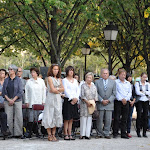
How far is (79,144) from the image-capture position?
11.2 metres

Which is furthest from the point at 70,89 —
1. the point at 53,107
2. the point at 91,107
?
the point at 91,107

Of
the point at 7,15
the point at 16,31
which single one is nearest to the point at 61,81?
the point at 7,15

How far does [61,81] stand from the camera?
1218 centimetres

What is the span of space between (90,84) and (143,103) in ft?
6.18

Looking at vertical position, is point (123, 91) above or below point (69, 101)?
above

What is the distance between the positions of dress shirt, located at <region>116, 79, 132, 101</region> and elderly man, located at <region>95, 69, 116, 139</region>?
151mm

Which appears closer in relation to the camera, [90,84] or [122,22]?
[90,84]

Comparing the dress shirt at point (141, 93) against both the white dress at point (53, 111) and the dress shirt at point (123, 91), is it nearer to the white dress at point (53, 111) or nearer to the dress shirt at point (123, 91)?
the dress shirt at point (123, 91)

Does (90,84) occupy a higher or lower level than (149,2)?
lower

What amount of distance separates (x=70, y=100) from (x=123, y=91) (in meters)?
1.73

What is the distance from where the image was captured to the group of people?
1203 centimetres

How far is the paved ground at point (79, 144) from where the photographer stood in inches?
414

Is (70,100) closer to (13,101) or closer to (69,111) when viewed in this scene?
(69,111)

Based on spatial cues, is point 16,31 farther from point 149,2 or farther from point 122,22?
point 149,2
